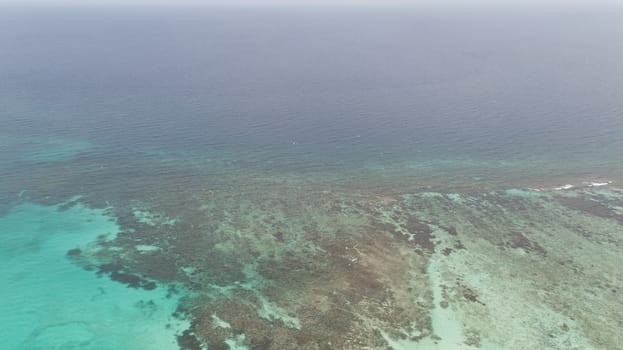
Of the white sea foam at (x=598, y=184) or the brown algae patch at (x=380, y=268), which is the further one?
the white sea foam at (x=598, y=184)

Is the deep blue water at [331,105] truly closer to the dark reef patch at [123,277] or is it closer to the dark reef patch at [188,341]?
the dark reef patch at [123,277]

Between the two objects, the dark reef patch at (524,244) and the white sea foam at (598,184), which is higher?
the white sea foam at (598,184)

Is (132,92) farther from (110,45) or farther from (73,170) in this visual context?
(110,45)

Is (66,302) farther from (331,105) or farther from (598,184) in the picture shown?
(331,105)

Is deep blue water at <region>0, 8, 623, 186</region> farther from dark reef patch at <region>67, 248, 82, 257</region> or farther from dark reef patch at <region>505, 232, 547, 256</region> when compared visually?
dark reef patch at <region>67, 248, 82, 257</region>

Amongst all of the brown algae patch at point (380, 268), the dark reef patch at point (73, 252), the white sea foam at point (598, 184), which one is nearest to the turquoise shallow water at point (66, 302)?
the dark reef patch at point (73, 252)

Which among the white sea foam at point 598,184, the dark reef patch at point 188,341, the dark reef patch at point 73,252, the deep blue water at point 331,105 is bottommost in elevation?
the dark reef patch at point 188,341

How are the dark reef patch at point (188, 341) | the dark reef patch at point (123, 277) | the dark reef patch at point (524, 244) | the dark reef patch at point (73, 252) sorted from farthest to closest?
the dark reef patch at point (524, 244) → the dark reef patch at point (73, 252) → the dark reef patch at point (123, 277) → the dark reef patch at point (188, 341)

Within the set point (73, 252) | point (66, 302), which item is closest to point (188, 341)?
point (66, 302)
